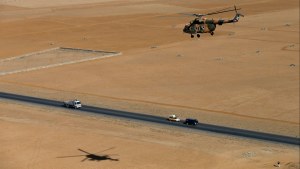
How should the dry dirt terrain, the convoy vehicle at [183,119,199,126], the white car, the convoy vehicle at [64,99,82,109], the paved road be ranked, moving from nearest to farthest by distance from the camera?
the dry dirt terrain
the paved road
the convoy vehicle at [183,119,199,126]
the white car
the convoy vehicle at [64,99,82,109]

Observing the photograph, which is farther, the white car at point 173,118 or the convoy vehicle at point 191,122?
the white car at point 173,118

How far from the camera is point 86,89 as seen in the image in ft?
479

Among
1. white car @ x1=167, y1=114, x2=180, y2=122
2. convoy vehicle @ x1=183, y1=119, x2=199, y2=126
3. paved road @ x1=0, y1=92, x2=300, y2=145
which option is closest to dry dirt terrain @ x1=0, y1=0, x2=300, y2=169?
paved road @ x1=0, y1=92, x2=300, y2=145

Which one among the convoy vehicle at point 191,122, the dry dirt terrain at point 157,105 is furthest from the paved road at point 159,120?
the dry dirt terrain at point 157,105

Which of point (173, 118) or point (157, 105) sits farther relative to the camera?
point (157, 105)

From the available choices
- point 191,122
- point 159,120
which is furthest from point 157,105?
point 191,122

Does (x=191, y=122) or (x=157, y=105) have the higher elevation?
(x=157, y=105)

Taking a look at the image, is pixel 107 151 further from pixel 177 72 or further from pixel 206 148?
pixel 177 72

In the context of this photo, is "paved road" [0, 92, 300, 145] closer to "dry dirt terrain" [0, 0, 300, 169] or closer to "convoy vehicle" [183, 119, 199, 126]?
"convoy vehicle" [183, 119, 199, 126]

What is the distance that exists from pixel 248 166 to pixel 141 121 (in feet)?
91.1

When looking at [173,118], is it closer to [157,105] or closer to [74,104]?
[157,105]

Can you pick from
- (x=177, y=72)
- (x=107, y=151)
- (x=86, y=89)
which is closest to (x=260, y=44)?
(x=177, y=72)

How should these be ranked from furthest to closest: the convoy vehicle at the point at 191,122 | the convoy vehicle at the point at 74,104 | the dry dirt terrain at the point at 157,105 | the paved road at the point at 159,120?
the convoy vehicle at the point at 74,104 < the convoy vehicle at the point at 191,122 < the paved road at the point at 159,120 < the dry dirt terrain at the point at 157,105

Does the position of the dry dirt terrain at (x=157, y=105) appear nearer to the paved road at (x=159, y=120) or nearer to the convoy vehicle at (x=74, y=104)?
the convoy vehicle at (x=74, y=104)
